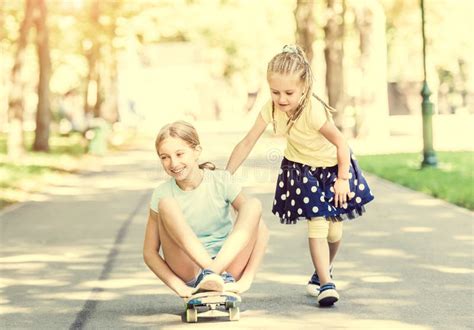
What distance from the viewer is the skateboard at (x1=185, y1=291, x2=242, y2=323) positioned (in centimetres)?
695

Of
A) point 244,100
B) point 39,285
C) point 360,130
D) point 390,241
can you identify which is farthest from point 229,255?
point 244,100

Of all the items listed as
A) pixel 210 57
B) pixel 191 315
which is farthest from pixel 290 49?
pixel 210 57

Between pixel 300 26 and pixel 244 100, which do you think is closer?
pixel 300 26

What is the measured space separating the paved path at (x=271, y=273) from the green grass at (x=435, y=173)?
1.27 ft

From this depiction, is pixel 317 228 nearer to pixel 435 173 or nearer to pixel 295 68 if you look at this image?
pixel 295 68

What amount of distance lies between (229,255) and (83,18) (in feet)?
115

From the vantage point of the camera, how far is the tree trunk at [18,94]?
29.1 m

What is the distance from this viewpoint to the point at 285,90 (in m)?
7.22

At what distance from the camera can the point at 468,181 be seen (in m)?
17.5

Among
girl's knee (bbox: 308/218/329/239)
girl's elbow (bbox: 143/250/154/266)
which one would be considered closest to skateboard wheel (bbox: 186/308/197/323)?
girl's elbow (bbox: 143/250/154/266)

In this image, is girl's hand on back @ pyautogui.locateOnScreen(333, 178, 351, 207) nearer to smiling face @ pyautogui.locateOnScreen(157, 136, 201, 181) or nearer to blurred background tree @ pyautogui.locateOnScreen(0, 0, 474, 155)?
smiling face @ pyautogui.locateOnScreen(157, 136, 201, 181)

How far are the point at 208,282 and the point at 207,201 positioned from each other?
1.85 feet

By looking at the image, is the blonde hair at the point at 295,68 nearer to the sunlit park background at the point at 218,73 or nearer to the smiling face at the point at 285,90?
the smiling face at the point at 285,90

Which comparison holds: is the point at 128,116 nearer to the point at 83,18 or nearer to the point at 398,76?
the point at 398,76
